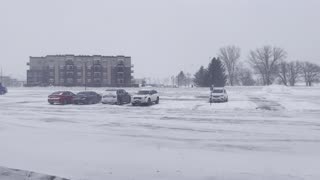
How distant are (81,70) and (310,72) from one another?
77055mm

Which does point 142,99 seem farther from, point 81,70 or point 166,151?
point 81,70

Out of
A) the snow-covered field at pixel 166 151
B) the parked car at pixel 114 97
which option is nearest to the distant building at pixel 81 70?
the parked car at pixel 114 97

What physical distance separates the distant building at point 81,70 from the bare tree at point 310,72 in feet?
195

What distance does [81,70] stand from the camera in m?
136

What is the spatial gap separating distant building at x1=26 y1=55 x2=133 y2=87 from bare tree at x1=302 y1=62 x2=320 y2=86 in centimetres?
5931

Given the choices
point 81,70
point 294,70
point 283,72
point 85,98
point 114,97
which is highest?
point 81,70

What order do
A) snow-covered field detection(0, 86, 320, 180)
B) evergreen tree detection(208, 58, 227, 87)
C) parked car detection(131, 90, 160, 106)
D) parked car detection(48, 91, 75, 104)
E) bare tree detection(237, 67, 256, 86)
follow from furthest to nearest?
bare tree detection(237, 67, 256, 86) → evergreen tree detection(208, 58, 227, 87) → parked car detection(48, 91, 75, 104) → parked car detection(131, 90, 160, 106) → snow-covered field detection(0, 86, 320, 180)

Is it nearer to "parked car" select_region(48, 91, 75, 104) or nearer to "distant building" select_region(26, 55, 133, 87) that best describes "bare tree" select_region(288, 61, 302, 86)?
"distant building" select_region(26, 55, 133, 87)

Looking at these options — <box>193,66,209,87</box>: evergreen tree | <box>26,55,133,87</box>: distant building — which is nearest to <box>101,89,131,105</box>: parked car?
<box>193,66,209,87</box>: evergreen tree

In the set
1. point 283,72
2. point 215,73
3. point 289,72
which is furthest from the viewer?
point 289,72

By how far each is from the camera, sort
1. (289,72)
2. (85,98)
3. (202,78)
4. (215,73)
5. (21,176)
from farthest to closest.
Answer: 1. (289,72)
2. (202,78)
3. (215,73)
4. (85,98)
5. (21,176)

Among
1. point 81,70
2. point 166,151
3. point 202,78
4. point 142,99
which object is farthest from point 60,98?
point 81,70

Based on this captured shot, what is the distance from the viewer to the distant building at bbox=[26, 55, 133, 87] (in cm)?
13538

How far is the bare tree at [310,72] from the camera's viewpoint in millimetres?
136000
